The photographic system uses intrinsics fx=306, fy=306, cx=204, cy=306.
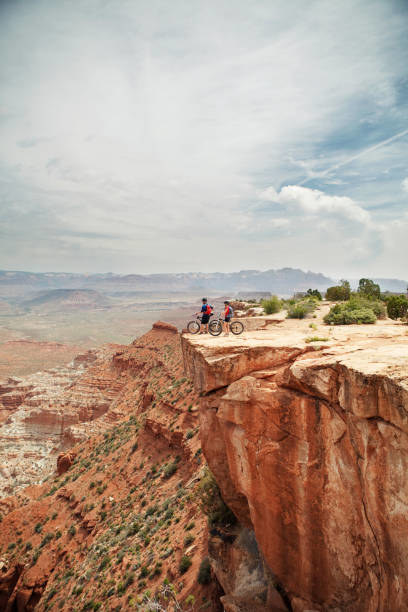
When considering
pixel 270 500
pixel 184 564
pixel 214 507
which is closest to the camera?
pixel 270 500

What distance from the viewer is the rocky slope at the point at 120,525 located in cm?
1753

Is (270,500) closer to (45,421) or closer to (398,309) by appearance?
(398,309)

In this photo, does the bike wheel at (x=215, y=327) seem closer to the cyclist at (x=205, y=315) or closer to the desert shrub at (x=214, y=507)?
the cyclist at (x=205, y=315)

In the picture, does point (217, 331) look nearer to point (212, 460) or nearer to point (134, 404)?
point (212, 460)

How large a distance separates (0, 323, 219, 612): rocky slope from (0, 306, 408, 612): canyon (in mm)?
141

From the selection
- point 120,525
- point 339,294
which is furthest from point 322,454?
point 339,294

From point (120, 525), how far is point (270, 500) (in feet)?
70.3

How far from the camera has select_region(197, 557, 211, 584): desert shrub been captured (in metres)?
14.6

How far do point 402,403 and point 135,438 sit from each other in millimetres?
36828

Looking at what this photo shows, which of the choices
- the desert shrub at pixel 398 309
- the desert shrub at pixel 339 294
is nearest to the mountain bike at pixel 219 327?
the desert shrub at pixel 398 309

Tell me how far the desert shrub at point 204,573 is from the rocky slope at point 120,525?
0.29 ft

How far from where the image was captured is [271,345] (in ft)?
36.9

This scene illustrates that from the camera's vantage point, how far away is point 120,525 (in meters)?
25.7

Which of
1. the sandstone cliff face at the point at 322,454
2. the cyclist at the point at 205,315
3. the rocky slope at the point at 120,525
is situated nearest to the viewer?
the sandstone cliff face at the point at 322,454
